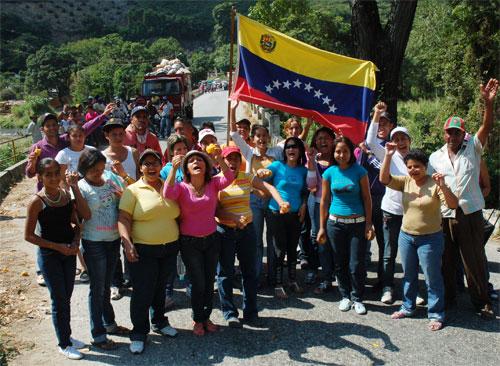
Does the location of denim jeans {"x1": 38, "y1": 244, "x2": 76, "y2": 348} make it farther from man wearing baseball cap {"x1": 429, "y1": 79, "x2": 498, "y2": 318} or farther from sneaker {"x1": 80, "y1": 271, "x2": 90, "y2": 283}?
man wearing baseball cap {"x1": 429, "y1": 79, "x2": 498, "y2": 318}

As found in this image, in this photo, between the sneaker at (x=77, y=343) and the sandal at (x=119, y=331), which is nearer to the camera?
the sneaker at (x=77, y=343)

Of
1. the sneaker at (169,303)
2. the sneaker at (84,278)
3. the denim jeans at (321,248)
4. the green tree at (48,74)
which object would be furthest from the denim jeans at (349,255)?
the green tree at (48,74)

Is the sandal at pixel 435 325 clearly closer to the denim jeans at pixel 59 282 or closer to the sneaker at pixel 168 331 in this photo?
the sneaker at pixel 168 331

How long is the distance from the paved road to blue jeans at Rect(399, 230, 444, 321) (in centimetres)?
18

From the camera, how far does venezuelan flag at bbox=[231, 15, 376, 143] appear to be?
20.2 feet

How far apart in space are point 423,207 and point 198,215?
2120mm

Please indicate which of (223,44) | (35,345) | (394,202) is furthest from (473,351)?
(223,44)

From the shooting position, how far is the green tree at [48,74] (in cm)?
5006

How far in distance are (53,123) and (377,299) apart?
423cm

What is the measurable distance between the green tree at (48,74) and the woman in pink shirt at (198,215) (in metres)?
47.9

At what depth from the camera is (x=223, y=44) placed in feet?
343

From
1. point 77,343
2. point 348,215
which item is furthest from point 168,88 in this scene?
point 77,343

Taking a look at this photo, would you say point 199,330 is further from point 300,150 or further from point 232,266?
point 300,150

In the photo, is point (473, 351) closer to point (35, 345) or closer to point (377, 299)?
point (377, 299)
